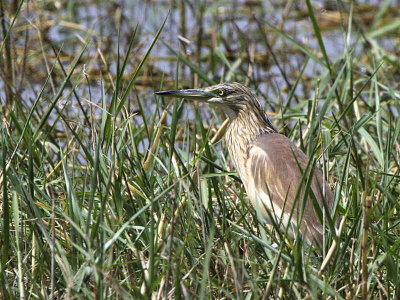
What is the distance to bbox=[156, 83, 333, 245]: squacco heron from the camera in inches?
131

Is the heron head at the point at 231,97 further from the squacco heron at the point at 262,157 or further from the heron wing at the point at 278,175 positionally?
the heron wing at the point at 278,175

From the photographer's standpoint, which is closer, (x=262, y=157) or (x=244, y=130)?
(x=262, y=157)

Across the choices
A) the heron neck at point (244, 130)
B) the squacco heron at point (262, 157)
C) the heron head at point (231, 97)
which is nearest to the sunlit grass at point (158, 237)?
the squacco heron at point (262, 157)

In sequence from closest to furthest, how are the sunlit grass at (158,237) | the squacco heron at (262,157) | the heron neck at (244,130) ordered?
1. the sunlit grass at (158,237)
2. the squacco heron at (262,157)
3. the heron neck at (244,130)

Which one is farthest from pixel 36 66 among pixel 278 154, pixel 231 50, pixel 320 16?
pixel 278 154

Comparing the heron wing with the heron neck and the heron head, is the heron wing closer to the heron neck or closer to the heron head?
the heron neck

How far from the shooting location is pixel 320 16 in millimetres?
7039

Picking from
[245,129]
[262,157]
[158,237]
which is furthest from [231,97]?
[158,237]

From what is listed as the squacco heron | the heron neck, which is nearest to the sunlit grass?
the squacco heron

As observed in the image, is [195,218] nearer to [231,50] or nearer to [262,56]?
[231,50]

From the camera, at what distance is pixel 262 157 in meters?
3.59

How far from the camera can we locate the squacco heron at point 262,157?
3.32 m

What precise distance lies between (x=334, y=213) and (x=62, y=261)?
818 mm

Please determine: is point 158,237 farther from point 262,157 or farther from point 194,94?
point 194,94
